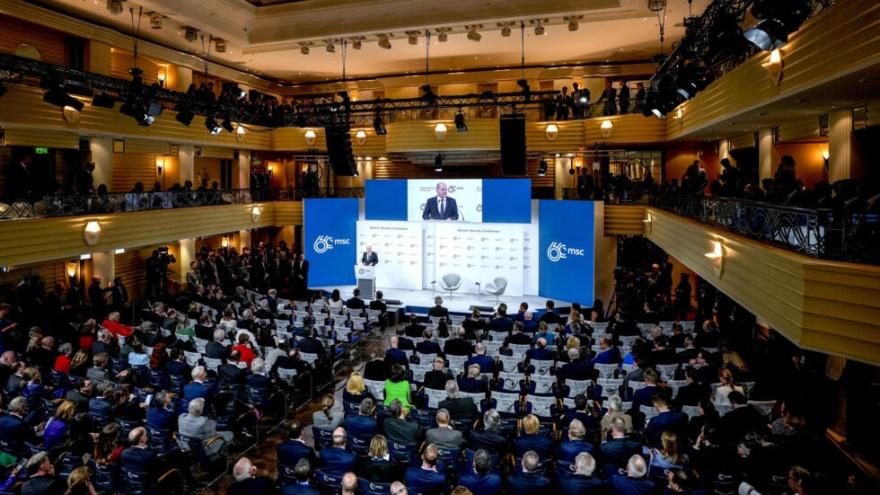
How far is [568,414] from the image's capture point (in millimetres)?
7617

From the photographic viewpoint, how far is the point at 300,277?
778 inches

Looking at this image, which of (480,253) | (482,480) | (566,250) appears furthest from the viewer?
(480,253)

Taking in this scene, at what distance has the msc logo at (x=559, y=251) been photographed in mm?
17656

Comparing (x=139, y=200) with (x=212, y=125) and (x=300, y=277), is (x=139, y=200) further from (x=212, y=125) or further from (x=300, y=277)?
(x=300, y=277)

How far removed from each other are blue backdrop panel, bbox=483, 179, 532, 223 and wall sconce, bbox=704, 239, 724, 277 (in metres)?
8.96

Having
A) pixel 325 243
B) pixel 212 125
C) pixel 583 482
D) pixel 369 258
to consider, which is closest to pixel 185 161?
pixel 212 125

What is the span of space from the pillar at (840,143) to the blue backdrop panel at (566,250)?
7.58m

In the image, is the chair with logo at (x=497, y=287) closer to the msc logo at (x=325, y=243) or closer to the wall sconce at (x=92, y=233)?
the msc logo at (x=325, y=243)

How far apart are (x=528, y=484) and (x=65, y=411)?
599 centimetres

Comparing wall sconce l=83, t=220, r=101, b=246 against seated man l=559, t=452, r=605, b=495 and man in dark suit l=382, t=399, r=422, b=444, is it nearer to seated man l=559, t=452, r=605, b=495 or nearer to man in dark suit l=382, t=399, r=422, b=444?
man in dark suit l=382, t=399, r=422, b=444

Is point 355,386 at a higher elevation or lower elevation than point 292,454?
higher

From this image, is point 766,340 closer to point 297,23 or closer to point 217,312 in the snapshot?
point 217,312

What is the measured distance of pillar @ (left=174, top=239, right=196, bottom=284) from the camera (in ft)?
65.8

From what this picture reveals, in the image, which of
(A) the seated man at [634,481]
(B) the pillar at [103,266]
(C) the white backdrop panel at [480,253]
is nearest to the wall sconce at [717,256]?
(A) the seated man at [634,481]
